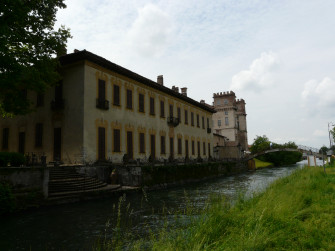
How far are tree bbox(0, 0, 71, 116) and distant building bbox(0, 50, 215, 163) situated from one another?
10.6 ft

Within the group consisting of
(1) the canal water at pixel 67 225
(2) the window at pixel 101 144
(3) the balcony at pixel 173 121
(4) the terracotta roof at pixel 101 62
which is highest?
(4) the terracotta roof at pixel 101 62

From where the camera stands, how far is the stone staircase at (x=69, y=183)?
13979 millimetres

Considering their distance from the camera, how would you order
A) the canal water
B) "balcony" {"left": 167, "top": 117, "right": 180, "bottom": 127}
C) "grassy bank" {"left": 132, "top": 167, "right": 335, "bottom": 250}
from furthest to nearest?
"balcony" {"left": 167, "top": 117, "right": 180, "bottom": 127}
the canal water
"grassy bank" {"left": 132, "top": 167, "right": 335, "bottom": 250}

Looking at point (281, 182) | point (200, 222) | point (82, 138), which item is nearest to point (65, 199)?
point (82, 138)

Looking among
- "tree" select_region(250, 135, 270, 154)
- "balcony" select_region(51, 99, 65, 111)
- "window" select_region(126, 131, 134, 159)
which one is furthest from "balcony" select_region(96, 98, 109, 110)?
"tree" select_region(250, 135, 270, 154)

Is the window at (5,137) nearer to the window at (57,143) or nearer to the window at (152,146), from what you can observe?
the window at (57,143)

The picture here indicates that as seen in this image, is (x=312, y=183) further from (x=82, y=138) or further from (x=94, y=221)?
(x=82, y=138)

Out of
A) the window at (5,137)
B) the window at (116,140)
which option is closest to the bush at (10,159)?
the window at (116,140)

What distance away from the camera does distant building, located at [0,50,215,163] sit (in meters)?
18.8

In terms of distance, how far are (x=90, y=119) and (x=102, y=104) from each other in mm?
1587

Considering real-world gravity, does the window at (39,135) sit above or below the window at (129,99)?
below

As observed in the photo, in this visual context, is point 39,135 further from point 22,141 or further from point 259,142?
point 259,142

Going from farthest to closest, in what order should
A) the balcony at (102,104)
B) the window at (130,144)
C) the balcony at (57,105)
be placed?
the window at (130,144), the balcony at (102,104), the balcony at (57,105)

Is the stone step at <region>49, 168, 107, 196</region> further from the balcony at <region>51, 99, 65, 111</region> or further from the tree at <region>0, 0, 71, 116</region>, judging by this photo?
the balcony at <region>51, 99, 65, 111</region>
